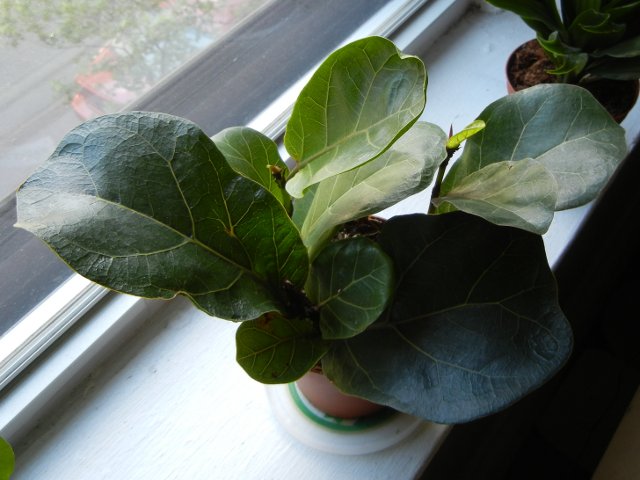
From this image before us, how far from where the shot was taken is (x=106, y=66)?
2.34ft

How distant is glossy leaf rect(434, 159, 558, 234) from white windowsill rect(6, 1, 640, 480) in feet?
0.83

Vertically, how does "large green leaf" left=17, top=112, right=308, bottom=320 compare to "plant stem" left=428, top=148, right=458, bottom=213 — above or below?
above

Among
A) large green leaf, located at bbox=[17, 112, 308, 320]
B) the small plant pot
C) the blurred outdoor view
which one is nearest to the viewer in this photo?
large green leaf, located at bbox=[17, 112, 308, 320]

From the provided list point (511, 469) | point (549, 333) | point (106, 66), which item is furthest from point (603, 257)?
point (106, 66)

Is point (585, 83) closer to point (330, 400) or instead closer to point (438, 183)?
point (438, 183)

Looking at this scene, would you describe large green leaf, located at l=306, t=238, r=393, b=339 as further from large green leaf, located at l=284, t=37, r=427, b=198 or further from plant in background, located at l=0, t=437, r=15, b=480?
plant in background, located at l=0, t=437, r=15, b=480

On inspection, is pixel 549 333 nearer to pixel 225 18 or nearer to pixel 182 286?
pixel 182 286

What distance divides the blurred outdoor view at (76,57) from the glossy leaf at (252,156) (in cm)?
30

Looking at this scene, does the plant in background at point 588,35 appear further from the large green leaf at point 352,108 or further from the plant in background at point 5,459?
the plant in background at point 5,459

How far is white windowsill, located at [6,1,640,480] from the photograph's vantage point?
1.83 ft

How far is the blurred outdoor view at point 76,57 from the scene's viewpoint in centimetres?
65

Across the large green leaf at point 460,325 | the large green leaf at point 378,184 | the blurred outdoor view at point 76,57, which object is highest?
the blurred outdoor view at point 76,57

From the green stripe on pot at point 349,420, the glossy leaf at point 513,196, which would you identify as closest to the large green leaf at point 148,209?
the glossy leaf at point 513,196

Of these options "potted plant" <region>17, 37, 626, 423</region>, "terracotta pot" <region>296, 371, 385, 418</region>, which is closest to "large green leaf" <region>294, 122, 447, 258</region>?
"potted plant" <region>17, 37, 626, 423</region>
